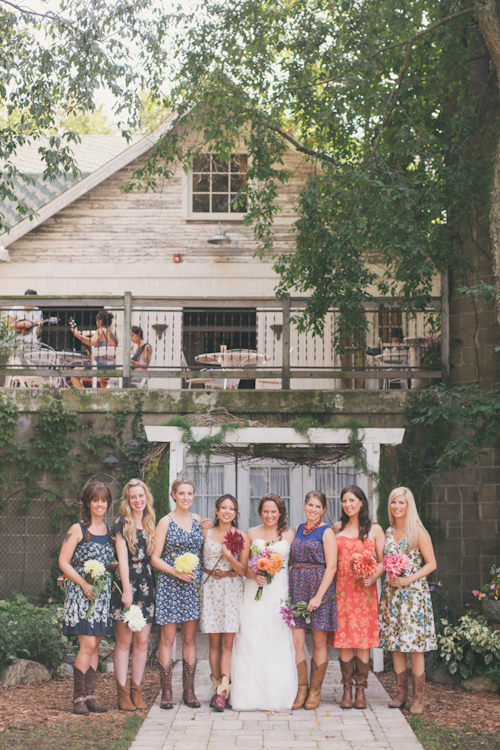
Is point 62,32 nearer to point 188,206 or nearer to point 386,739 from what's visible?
point 188,206

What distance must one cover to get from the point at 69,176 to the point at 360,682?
1161 centimetres

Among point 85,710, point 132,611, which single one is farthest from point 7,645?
point 132,611

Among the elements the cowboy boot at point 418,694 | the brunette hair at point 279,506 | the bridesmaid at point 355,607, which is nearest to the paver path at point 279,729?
the cowboy boot at point 418,694

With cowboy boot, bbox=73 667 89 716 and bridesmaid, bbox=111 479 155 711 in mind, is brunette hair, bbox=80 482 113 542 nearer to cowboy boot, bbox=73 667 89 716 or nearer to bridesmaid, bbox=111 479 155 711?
bridesmaid, bbox=111 479 155 711

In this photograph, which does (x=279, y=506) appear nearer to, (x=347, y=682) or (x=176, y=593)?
(x=176, y=593)

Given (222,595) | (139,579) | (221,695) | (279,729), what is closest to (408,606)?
(279,729)

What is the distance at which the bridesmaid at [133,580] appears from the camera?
550 cm

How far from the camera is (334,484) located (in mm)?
8133

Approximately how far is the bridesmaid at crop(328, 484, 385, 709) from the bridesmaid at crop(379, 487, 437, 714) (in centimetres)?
13

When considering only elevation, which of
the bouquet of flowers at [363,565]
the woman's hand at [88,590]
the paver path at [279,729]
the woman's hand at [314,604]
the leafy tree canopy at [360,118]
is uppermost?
the leafy tree canopy at [360,118]

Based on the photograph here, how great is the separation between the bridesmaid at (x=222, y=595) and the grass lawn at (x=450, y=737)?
4.76 feet

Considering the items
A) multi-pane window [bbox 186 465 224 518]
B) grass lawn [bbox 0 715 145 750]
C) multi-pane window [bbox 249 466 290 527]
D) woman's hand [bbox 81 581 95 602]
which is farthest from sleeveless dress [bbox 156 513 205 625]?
multi-pane window [bbox 249 466 290 527]

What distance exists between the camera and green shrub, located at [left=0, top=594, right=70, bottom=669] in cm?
654

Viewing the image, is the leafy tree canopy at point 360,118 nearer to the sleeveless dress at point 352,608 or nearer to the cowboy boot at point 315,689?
the sleeveless dress at point 352,608
